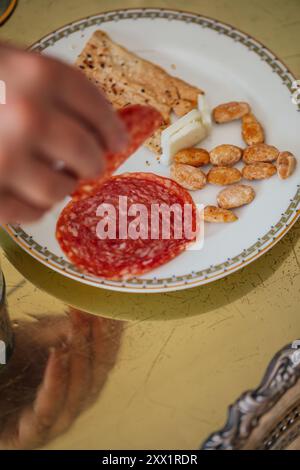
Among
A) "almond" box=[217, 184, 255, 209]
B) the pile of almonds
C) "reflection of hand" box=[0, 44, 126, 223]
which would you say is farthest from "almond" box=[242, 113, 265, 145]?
"reflection of hand" box=[0, 44, 126, 223]

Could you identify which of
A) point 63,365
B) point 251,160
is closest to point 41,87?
point 63,365

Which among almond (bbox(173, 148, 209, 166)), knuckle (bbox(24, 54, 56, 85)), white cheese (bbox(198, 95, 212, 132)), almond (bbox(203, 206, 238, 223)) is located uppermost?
white cheese (bbox(198, 95, 212, 132))

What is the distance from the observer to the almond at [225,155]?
1.16 metres

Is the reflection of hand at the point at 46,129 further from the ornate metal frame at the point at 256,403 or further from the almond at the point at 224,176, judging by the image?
the almond at the point at 224,176

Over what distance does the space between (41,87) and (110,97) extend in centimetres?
68

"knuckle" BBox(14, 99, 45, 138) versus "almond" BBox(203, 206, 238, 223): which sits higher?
"knuckle" BBox(14, 99, 45, 138)

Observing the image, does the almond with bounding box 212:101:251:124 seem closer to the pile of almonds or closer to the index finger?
the pile of almonds

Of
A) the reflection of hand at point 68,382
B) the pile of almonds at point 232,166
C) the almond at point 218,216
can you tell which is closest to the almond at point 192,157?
the pile of almonds at point 232,166

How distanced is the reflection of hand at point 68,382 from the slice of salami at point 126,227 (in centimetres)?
9

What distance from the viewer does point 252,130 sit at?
1192 mm

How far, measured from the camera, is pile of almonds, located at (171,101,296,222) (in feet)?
3.65

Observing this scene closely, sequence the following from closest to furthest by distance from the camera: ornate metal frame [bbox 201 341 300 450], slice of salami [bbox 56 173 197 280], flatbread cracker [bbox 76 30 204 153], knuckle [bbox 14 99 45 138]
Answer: knuckle [bbox 14 99 45 138], ornate metal frame [bbox 201 341 300 450], slice of salami [bbox 56 173 197 280], flatbread cracker [bbox 76 30 204 153]

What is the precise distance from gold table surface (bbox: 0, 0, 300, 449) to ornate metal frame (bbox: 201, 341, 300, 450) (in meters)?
0.11

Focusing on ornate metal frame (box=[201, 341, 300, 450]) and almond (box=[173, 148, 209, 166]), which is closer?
ornate metal frame (box=[201, 341, 300, 450])
